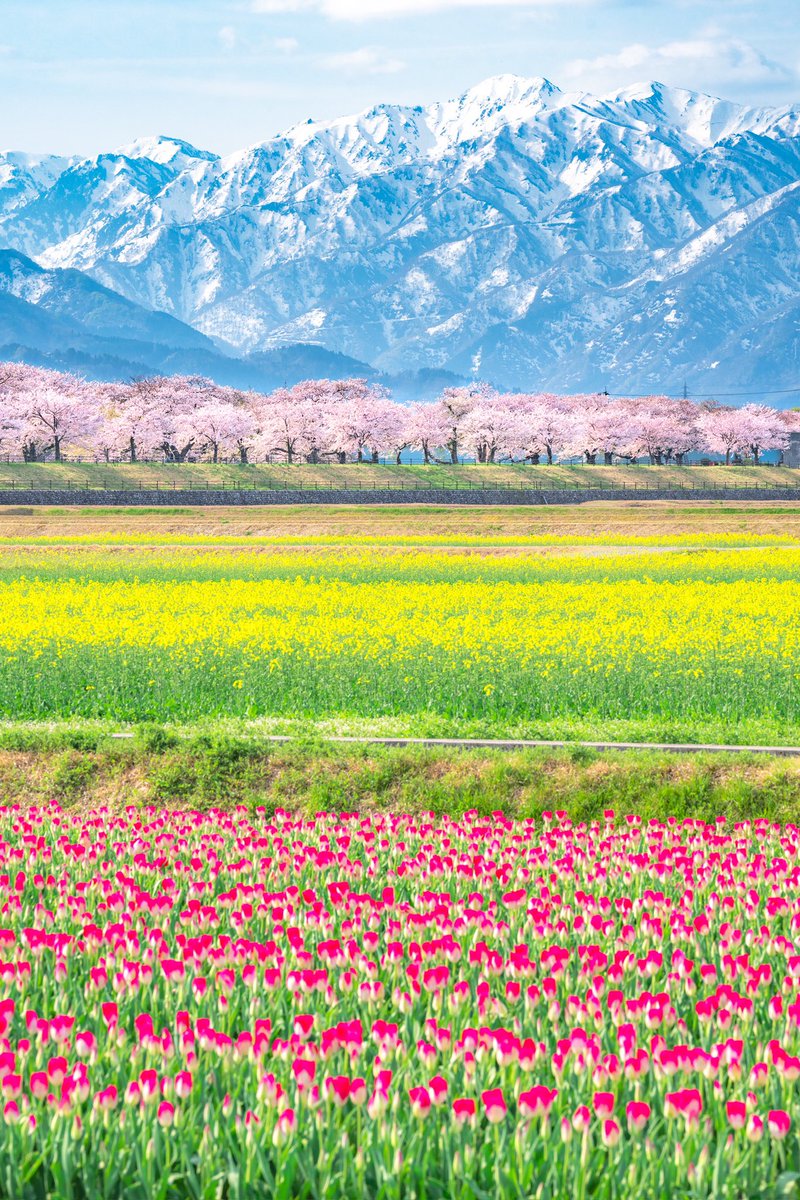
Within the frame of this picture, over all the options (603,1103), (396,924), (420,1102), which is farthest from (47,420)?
(603,1103)

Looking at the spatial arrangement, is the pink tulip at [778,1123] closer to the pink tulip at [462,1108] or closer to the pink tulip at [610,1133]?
the pink tulip at [610,1133]

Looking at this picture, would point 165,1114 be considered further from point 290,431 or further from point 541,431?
point 541,431

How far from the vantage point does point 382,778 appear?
14.9 m

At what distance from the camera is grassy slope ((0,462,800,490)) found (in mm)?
110375

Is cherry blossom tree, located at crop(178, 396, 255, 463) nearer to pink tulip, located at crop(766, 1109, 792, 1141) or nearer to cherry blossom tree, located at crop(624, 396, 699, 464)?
cherry blossom tree, located at crop(624, 396, 699, 464)

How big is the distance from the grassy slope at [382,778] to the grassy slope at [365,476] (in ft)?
300

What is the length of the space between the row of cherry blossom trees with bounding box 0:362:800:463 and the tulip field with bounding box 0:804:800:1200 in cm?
11729

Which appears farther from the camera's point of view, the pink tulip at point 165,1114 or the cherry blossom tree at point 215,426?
the cherry blossom tree at point 215,426

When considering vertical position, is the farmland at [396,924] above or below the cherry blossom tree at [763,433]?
below

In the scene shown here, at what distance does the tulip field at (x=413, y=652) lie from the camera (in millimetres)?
18047

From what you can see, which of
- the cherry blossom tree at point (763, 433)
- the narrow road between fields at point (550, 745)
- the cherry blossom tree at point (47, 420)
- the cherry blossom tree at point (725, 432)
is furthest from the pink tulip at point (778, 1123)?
the cherry blossom tree at point (763, 433)

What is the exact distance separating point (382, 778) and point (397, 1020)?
26.4ft

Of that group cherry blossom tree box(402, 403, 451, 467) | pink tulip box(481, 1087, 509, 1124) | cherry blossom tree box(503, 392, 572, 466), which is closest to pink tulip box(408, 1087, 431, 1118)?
pink tulip box(481, 1087, 509, 1124)

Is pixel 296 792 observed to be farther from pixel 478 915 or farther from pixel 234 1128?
pixel 234 1128
